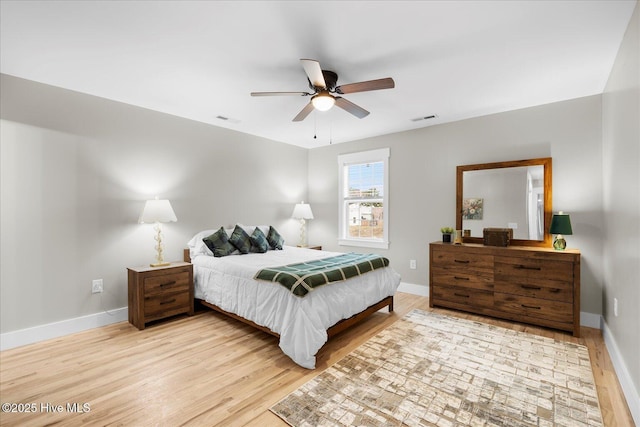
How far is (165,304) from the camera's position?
3348 mm

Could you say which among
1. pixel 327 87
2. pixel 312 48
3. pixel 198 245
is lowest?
pixel 198 245

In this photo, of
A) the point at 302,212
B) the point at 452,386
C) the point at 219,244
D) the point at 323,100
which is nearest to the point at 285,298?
the point at 452,386

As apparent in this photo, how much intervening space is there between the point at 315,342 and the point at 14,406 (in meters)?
2.01

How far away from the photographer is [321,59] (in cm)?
247

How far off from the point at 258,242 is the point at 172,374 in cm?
207

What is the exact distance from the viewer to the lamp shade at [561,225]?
3096 millimetres

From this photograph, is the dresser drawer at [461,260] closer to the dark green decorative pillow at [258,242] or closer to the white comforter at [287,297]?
the white comforter at [287,297]

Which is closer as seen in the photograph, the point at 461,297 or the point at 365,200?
the point at 461,297

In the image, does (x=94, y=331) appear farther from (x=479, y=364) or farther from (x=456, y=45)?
(x=456, y=45)

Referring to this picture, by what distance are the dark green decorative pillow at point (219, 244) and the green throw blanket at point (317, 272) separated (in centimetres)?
111

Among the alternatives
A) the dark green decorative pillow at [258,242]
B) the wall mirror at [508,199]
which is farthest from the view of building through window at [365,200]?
the dark green decorative pillow at [258,242]

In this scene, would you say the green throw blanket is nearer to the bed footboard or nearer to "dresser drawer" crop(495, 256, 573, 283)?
the bed footboard

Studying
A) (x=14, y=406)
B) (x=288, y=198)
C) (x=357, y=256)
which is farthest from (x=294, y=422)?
(x=288, y=198)

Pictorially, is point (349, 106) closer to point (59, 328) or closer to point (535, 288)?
point (535, 288)
